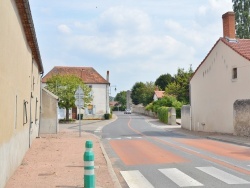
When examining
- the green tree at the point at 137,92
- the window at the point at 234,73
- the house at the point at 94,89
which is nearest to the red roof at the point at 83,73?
the house at the point at 94,89

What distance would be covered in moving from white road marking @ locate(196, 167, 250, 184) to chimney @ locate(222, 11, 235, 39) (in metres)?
20.5

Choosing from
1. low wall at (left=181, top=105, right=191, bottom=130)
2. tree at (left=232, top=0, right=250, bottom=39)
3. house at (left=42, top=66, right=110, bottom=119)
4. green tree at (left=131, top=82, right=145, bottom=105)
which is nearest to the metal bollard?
low wall at (left=181, top=105, right=191, bottom=130)

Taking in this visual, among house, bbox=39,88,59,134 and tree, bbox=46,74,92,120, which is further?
tree, bbox=46,74,92,120

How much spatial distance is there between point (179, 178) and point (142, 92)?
10159 centimetres

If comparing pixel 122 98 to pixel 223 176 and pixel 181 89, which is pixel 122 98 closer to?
pixel 181 89

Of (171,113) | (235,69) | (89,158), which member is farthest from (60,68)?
Answer: (89,158)

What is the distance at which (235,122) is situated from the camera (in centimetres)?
2388

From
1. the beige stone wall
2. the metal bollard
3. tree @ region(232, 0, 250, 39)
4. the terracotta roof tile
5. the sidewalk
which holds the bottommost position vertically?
the sidewalk

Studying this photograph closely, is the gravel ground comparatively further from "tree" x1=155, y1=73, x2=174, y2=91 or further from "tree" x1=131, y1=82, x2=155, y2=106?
"tree" x1=155, y1=73, x2=174, y2=91

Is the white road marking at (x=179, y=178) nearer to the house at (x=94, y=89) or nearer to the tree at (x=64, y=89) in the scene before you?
the tree at (x=64, y=89)

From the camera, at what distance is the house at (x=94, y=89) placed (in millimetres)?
64938

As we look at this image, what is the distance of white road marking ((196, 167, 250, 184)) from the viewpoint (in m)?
9.21

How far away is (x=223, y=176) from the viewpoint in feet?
32.5

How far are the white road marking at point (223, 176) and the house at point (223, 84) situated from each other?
40.3 ft
